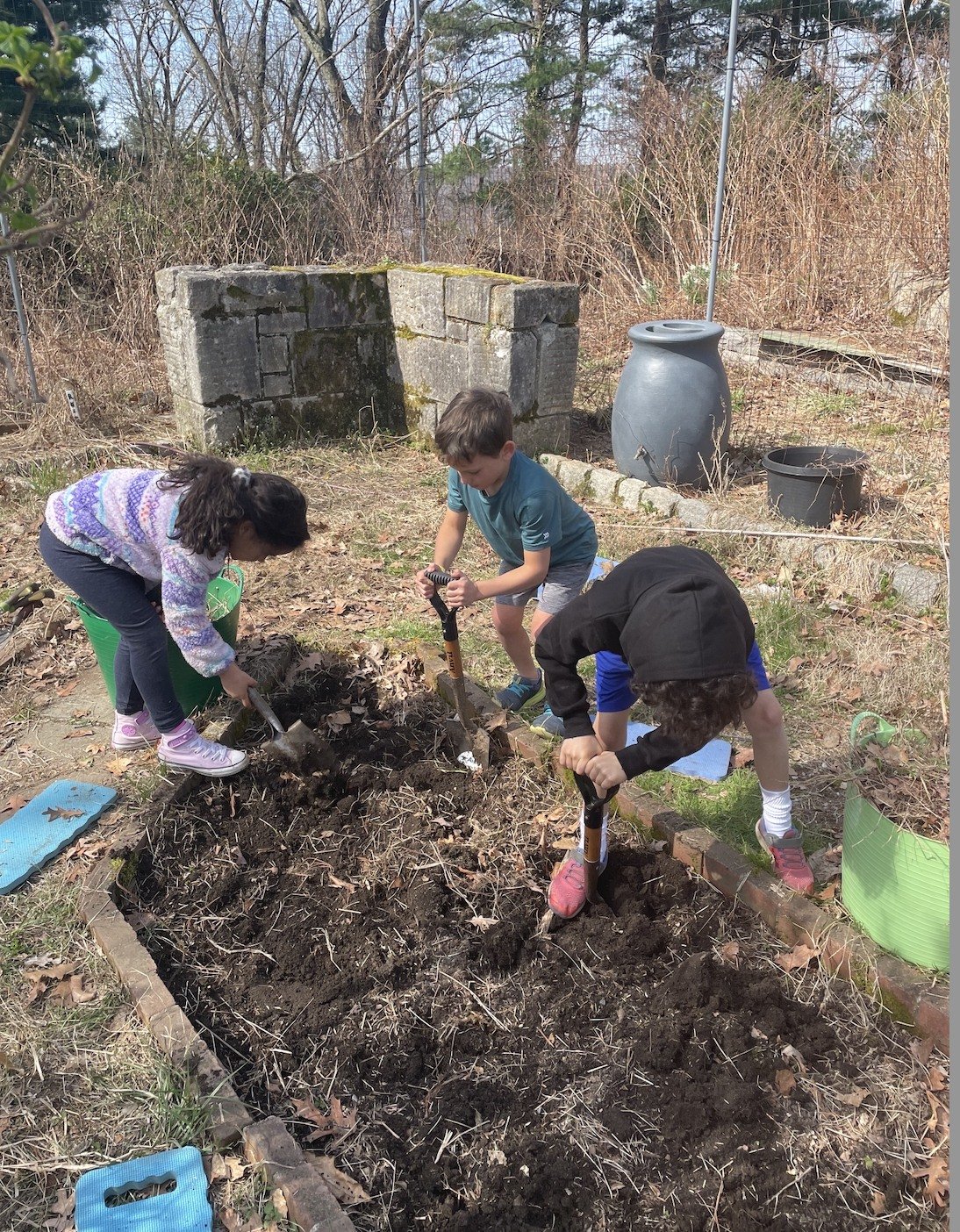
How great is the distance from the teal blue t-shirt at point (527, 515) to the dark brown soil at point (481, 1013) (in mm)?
861

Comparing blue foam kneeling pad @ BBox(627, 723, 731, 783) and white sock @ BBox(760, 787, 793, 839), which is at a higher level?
white sock @ BBox(760, 787, 793, 839)

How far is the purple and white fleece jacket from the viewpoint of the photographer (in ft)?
10.0

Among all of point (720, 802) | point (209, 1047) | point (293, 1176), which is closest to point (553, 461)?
point (720, 802)

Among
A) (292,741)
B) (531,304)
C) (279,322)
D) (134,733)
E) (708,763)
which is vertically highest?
(531,304)

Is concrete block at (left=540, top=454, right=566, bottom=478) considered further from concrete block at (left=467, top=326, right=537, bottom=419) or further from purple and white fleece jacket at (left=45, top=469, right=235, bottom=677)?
purple and white fleece jacket at (left=45, top=469, right=235, bottom=677)

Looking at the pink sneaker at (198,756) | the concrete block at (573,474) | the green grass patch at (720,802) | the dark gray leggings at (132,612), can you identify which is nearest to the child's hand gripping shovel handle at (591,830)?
the green grass patch at (720,802)

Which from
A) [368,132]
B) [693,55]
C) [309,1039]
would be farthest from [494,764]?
[693,55]

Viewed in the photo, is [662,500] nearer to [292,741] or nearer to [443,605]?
[443,605]

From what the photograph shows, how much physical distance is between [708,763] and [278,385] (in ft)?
16.7

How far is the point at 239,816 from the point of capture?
326 centimetres

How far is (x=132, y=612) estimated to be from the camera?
3.27 meters

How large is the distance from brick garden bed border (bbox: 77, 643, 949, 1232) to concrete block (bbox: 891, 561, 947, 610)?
2.38 m

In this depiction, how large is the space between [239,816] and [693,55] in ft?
57.0

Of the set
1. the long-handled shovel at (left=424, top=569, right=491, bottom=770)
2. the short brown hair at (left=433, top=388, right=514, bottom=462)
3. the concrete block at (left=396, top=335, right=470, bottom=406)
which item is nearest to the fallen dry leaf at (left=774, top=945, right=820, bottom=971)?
the long-handled shovel at (left=424, top=569, right=491, bottom=770)
